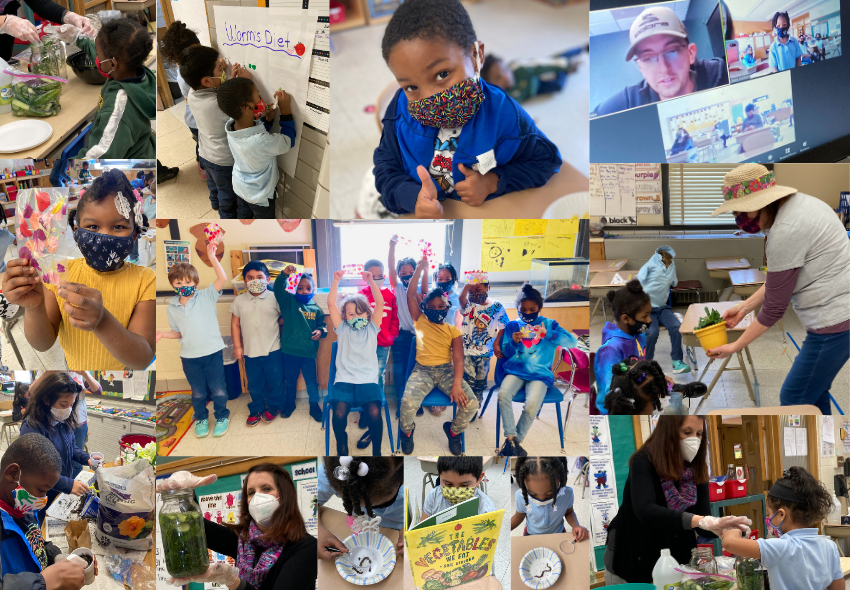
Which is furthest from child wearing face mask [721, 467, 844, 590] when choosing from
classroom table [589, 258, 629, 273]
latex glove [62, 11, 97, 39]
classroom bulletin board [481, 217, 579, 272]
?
latex glove [62, 11, 97, 39]

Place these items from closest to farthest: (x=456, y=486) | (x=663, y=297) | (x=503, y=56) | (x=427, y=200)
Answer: (x=503, y=56)
(x=427, y=200)
(x=663, y=297)
(x=456, y=486)

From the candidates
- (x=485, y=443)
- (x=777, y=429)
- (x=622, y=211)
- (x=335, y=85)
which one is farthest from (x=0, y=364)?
(x=777, y=429)

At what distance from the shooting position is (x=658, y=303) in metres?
2.56

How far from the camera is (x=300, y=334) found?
2617 mm

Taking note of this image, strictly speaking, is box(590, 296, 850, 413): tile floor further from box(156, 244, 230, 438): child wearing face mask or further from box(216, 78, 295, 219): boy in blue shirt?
box(156, 244, 230, 438): child wearing face mask

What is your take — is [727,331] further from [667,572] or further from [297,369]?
[297,369]

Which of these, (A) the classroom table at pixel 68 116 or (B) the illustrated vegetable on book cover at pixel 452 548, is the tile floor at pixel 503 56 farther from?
(B) the illustrated vegetable on book cover at pixel 452 548

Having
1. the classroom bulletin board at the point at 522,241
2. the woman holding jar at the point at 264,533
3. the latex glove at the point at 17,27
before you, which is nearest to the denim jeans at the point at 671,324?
the classroom bulletin board at the point at 522,241

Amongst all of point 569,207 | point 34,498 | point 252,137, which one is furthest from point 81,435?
point 569,207

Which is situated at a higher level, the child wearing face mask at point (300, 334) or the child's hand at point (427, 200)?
the child's hand at point (427, 200)

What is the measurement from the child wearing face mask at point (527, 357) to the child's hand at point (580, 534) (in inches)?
18.1

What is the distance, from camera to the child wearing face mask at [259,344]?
2.61 meters

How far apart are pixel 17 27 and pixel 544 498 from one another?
2781mm

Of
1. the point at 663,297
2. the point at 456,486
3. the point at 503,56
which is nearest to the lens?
the point at 503,56
